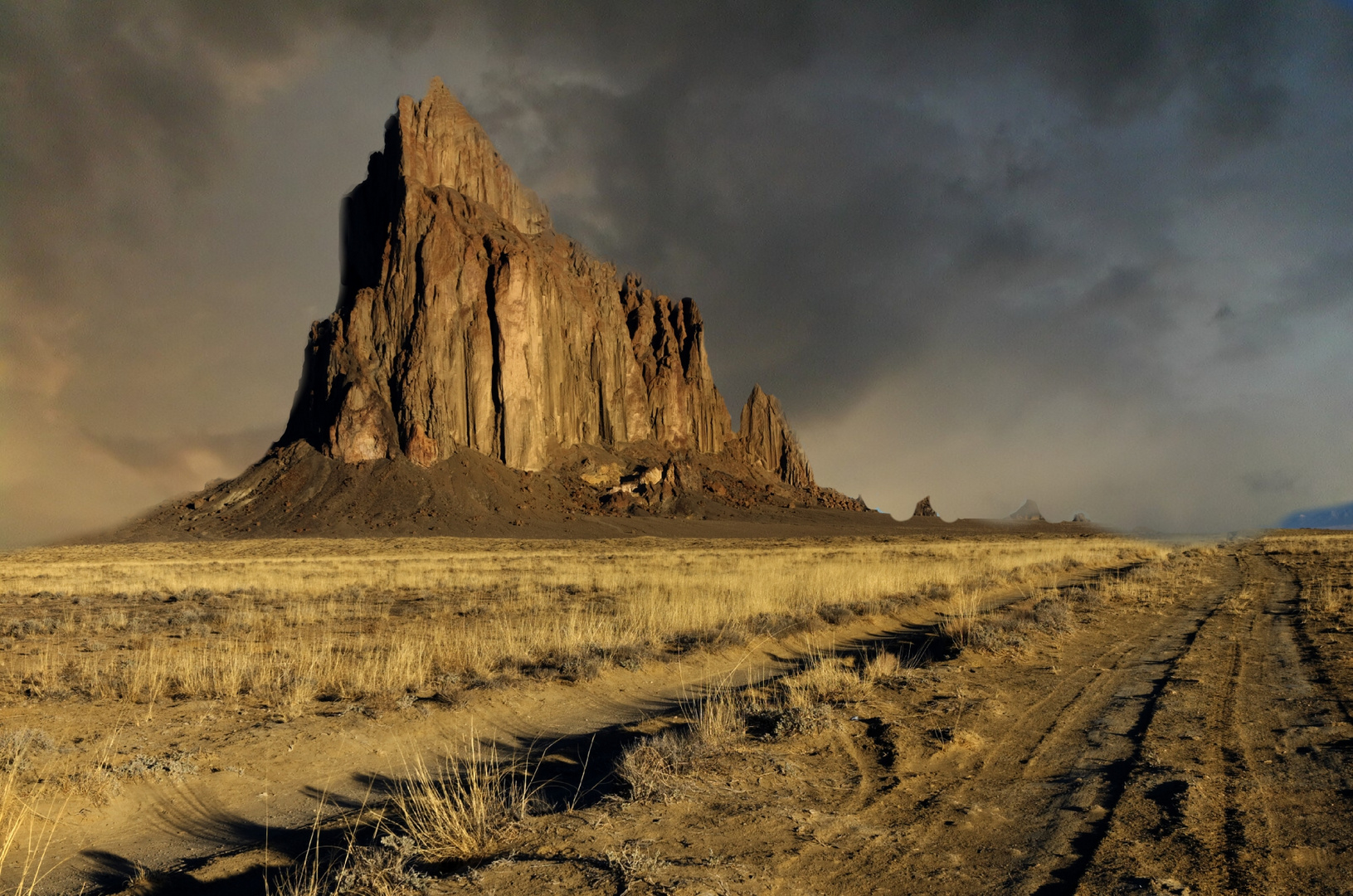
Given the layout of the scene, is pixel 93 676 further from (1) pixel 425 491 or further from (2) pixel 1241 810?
(1) pixel 425 491

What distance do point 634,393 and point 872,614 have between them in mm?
131465

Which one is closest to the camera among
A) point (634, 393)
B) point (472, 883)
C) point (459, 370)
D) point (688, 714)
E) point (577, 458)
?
point (472, 883)

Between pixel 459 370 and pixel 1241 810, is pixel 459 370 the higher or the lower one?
the higher one

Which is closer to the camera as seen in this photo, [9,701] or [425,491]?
[9,701]

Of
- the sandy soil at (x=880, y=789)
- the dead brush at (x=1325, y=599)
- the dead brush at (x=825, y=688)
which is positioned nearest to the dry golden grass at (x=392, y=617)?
the sandy soil at (x=880, y=789)

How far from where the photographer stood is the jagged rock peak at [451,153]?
402 feet

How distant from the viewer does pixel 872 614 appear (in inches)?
682

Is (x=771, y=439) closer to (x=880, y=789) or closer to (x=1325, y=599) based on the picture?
(x=1325, y=599)

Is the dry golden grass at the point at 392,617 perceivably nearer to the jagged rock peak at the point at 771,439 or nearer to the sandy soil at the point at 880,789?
the sandy soil at the point at 880,789

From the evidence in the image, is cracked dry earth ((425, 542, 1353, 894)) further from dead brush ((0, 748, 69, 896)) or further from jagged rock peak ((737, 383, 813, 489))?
jagged rock peak ((737, 383, 813, 489))

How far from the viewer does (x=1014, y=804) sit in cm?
524

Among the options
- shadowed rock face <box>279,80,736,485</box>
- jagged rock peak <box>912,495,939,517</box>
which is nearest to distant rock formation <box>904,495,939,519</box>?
jagged rock peak <box>912,495,939,517</box>

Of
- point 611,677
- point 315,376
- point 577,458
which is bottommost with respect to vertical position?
point 611,677

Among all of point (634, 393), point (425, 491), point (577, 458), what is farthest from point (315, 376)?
point (634, 393)
